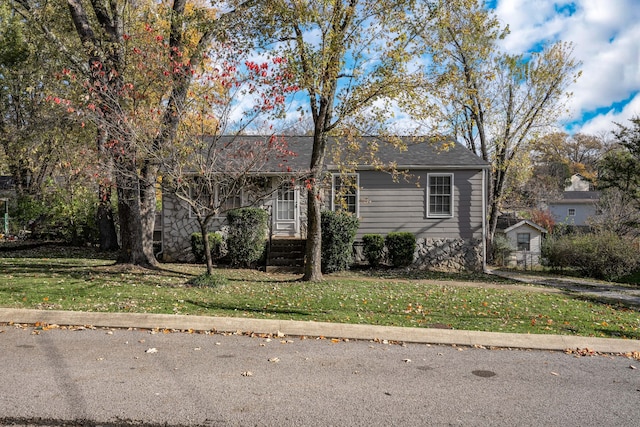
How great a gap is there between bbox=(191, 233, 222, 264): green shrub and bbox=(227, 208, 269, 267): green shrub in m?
0.82

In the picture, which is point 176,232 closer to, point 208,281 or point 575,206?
point 208,281

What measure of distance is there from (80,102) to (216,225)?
729 cm

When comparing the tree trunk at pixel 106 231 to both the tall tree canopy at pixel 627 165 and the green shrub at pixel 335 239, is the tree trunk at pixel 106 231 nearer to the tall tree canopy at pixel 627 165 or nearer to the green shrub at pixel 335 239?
the green shrub at pixel 335 239

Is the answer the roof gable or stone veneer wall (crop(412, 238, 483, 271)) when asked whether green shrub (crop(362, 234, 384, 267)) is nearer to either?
stone veneer wall (crop(412, 238, 483, 271))

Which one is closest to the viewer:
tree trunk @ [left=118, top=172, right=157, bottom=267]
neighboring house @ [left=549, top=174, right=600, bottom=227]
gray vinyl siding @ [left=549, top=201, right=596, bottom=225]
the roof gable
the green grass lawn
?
the green grass lawn

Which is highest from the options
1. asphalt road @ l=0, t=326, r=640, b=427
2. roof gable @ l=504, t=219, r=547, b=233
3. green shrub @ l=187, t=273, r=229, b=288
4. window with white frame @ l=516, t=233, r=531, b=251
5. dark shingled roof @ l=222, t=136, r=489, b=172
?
dark shingled roof @ l=222, t=136, r=489, b=172

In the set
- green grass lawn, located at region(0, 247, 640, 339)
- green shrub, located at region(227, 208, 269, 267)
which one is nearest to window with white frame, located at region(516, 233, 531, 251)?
green grass lawn, located at region(0, 247, 640, 339)

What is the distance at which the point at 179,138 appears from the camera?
10.6 m

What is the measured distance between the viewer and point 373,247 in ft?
56.6

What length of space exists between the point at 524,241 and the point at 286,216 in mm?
16102

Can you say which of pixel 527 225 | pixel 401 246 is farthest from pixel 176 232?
pixel 527 225

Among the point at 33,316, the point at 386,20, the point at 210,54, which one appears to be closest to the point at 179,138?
the point at 210,54

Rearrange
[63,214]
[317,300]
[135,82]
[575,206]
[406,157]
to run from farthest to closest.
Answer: [575,206]
[63,214]
[406,157]
[135,82]
[317,300]

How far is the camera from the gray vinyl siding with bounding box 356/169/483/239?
59.4ft
